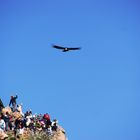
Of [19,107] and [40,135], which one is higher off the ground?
[19,107]

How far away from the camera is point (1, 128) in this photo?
109ft

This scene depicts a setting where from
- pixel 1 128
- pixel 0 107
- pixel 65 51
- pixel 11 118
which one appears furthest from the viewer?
pixel 0 107

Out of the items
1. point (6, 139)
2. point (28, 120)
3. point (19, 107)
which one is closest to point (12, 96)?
point (19, 107)

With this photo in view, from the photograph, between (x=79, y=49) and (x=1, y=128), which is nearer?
(x=1, y=128)

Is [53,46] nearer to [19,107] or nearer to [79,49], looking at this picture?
[79,49]

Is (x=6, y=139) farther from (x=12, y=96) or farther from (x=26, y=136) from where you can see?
(x=12, y=96)

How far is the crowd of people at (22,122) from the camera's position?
34.5 m

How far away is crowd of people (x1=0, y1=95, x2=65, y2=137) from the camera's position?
113ft

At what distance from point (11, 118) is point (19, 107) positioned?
4.68m

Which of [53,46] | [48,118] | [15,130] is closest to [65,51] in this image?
[53,46]

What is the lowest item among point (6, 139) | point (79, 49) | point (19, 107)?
point (6, 139)

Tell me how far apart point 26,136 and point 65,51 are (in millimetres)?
8090

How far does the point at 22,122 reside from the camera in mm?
35906

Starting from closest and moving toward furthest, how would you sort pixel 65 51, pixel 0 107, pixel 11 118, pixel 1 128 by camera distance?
pixel 1 128, pixel 11 118, pixel 65 51, pixel 0 107
